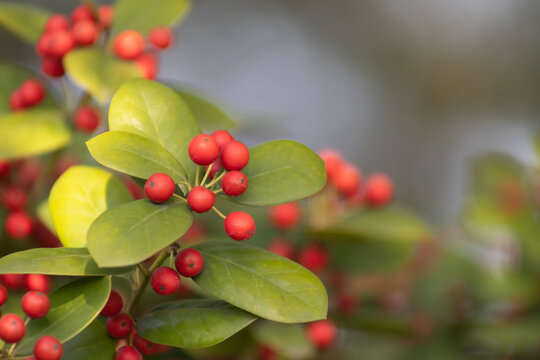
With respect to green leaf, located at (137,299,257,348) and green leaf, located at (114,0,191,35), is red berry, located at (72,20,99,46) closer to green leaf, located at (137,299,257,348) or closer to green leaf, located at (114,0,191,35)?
green leaf, located at (114,0,191,35)

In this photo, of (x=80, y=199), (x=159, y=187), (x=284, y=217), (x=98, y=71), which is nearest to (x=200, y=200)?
(x=159, y=187)

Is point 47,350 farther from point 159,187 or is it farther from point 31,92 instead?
point 31,92

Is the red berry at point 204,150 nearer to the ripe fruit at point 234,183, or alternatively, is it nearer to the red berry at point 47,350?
the ripe fruit at point 234,183

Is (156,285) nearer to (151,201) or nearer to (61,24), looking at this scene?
(151,201)

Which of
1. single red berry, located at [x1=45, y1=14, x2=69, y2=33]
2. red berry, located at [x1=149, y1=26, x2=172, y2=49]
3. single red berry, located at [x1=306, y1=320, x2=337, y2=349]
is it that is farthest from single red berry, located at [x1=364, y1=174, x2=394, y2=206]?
single red berry, located at [x1=45, y1=14, x2=69, y2=33]

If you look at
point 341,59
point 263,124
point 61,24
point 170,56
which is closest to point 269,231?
point 263,124
